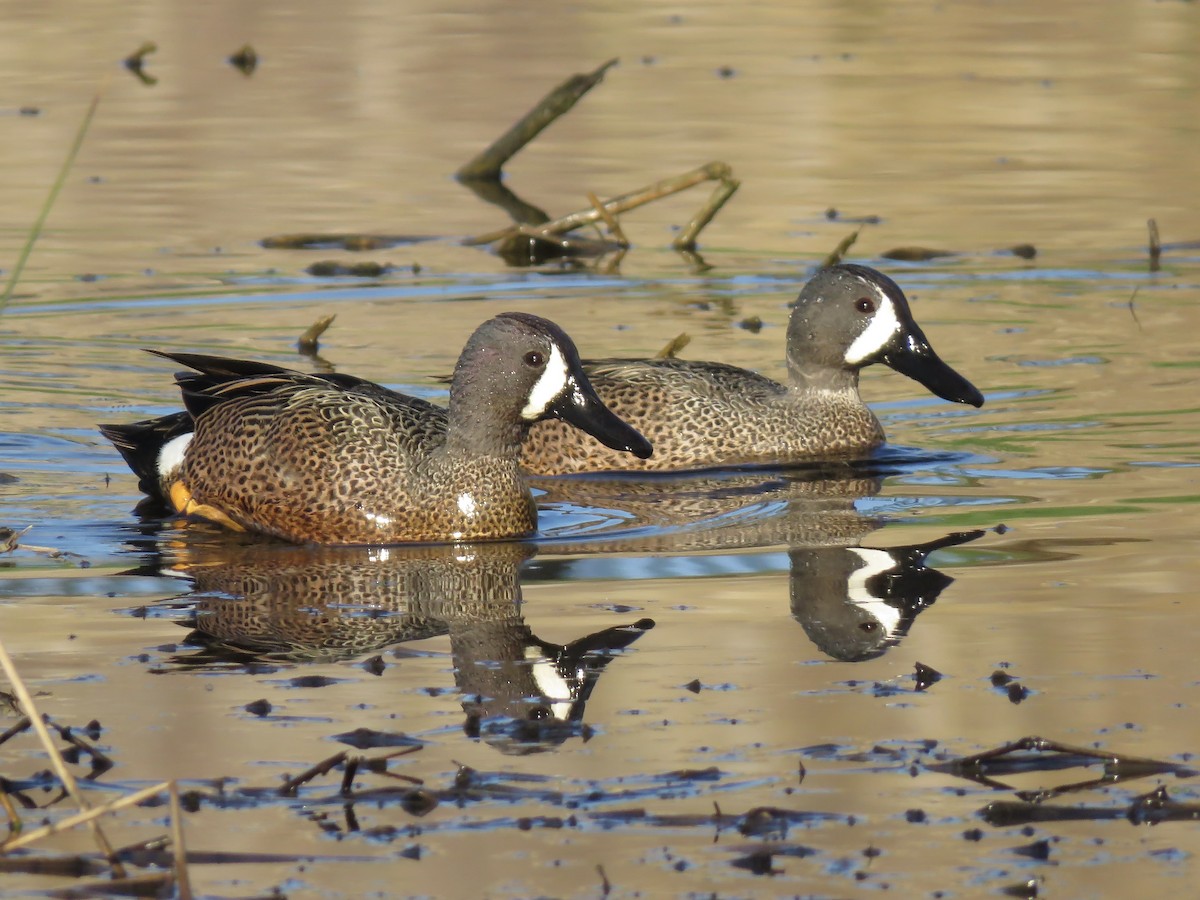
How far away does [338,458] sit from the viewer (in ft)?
25.9

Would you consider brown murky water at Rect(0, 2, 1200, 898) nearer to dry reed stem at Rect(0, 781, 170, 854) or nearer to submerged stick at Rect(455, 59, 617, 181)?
dry reed stem at Rect(0, 781, 170, 854)

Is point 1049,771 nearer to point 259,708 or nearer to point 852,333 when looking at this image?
point 259,708

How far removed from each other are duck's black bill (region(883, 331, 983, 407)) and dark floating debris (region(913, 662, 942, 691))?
4.03 meters

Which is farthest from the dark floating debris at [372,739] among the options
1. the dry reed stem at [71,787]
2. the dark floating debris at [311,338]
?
the dark floating debris at [311,338]

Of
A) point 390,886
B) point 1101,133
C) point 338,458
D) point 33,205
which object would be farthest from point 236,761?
point 1101,133

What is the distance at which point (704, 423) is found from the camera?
379 inches

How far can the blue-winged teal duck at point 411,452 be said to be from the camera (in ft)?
25.7

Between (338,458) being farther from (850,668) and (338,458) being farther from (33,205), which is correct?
(33,205)

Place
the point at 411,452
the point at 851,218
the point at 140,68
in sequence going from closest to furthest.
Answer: the point at 411,452 < the point at 851,218 < the point at 140,68

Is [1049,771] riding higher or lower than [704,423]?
higher

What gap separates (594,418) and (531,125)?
757 centimetres

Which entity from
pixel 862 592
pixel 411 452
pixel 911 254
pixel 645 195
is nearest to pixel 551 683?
pixel 862 592

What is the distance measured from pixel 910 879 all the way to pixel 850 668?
157 cm

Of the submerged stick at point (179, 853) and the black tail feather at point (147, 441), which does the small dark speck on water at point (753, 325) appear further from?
the submerged stick at point (179, 853)
